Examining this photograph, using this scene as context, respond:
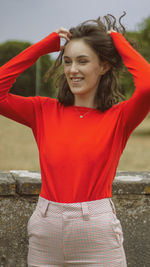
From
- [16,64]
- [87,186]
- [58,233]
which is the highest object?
[16,64]

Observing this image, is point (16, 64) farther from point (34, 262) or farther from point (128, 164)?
point (128, 164)

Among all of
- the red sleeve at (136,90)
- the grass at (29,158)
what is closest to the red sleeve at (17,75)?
the red sleeve at (136,90)

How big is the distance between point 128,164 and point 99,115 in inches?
320

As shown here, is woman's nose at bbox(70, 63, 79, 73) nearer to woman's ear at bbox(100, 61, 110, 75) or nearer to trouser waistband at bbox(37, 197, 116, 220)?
woman's ear at bbox(100, 61, 110, 75)

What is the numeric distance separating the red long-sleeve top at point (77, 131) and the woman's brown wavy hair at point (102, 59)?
0.18 feet

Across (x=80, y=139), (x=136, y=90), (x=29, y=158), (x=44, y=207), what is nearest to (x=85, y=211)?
(x=44, y=207)

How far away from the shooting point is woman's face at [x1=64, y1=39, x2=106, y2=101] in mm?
2102

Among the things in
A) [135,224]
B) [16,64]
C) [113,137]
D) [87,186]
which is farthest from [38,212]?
[135,224]

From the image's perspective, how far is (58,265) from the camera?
77.6 inches

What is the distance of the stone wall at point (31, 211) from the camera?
108 inches

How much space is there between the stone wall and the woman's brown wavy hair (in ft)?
2.48

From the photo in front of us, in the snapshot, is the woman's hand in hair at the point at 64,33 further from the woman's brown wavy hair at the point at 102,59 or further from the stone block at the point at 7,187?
the stone block at the point at 7,187

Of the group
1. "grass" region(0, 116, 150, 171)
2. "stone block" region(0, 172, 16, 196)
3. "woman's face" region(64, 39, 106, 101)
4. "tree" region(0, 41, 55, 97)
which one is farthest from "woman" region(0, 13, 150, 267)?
"tree" region(0, 41, 55, 97)

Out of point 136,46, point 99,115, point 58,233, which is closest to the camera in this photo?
point 58,233
